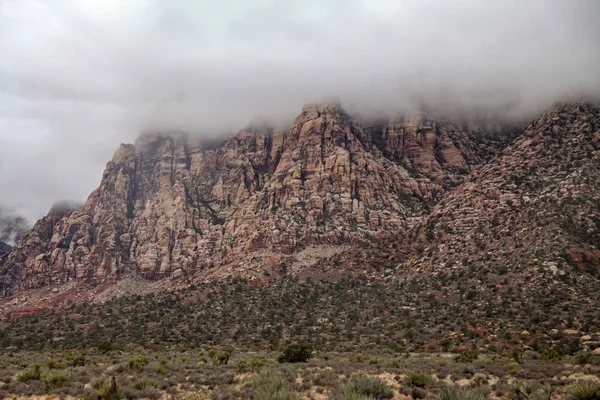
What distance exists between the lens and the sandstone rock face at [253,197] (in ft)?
321

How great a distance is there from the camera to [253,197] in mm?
112500

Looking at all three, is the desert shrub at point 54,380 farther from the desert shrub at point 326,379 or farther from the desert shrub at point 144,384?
the desert shrub at point 326,379

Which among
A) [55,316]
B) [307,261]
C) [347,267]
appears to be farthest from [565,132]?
[55,316]

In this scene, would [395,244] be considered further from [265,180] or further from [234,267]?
[265,180]

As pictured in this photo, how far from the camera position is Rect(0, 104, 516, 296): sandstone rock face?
97.8 meters

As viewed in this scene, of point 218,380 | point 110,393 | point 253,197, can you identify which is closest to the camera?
point 110,393

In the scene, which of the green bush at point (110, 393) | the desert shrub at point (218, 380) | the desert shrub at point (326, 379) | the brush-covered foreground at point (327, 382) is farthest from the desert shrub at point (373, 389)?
the green bush at point (110, 393)

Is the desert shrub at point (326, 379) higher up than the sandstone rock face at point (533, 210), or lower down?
lower down

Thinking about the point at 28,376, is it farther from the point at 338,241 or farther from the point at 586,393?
the point at 338,241

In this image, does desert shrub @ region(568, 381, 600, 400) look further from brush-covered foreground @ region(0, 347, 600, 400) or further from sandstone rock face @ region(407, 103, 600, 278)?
sandstone rock face @ region(407, 103, 600, 278)

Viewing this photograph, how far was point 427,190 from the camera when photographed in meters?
102

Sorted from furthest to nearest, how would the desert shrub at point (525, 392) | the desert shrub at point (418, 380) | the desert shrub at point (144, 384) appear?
the desert shrub at point (418, 380) → the desert shrub at point (144, 384) → the desert shrub at point (525, 392)

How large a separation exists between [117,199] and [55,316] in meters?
76.3

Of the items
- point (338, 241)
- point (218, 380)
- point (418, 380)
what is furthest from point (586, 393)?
point (338, 241)
